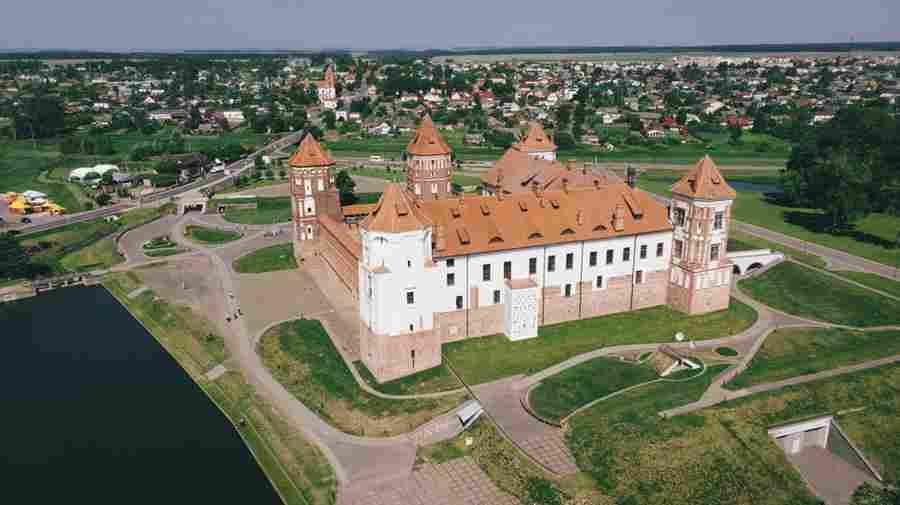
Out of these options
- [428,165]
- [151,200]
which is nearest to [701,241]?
[428,165]

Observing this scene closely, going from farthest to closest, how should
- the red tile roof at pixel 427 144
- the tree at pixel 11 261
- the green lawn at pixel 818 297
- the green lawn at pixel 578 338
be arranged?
the red tile roof at pixel 427 144 → the tree at pixel 11 261 → the green lawn at pixel 818 297 → the green lawn at pixel 578 338

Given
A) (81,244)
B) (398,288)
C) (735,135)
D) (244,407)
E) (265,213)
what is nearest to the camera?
(244,407)

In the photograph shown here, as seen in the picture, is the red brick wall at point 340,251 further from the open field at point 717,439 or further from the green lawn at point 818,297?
the green lawn at point 818,297

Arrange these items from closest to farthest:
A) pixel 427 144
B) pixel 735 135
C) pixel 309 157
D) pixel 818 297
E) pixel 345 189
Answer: pixel 818 297, pixel 309 157, pixel 427 144, pixel 345 189, pixel 735 135

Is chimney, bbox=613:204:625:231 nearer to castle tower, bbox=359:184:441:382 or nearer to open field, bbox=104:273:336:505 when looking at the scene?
castle tower, bbox=359:184:441:382

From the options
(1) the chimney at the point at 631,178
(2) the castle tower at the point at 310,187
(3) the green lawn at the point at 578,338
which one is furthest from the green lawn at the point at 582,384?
(2) the castle tower at the point at 310,187

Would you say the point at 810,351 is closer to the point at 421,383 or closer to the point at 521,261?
the point at 521,261
